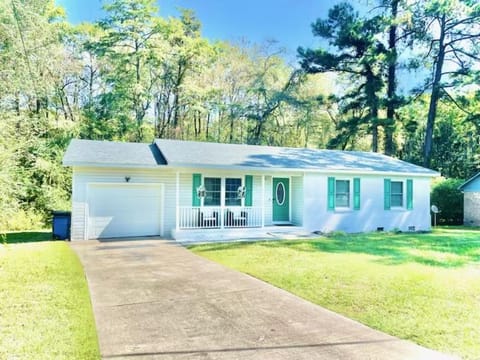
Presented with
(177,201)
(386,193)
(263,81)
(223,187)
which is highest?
Answer: (263,81)

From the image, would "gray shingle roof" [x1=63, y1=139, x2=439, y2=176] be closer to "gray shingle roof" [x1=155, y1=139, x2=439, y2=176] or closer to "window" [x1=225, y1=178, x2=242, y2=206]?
"gray shingle roof" [x1=155, y1=139, x2=439, y2=176]

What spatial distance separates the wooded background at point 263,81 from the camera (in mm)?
22141

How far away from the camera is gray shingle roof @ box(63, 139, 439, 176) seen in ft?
40.3

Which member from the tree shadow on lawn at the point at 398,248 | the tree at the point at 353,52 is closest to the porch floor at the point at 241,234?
the tree shadow on lawn at the point at 398,248

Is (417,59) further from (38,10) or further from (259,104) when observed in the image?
(38,10)

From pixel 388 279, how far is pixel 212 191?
8102 mm

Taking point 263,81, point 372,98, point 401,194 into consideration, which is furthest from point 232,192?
point 372,98

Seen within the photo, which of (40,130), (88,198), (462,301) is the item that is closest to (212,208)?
(88,198)

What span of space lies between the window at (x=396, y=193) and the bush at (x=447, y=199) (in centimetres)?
537

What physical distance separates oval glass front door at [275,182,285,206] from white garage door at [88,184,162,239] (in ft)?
15.9

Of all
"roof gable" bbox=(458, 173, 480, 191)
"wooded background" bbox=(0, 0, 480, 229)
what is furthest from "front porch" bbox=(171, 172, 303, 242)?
"roof gable" bbox=(458, 173, 480, 191)

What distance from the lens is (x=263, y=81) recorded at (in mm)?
26719

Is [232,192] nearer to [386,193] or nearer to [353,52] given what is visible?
[386,193]

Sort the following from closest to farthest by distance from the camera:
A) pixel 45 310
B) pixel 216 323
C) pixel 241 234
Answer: pixel 216 323, pixel 45 310, pixel 241 234
